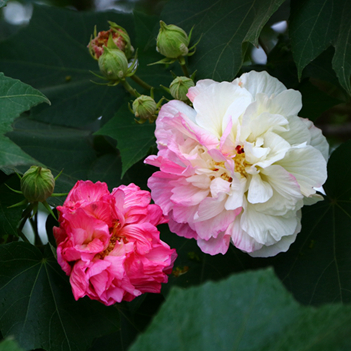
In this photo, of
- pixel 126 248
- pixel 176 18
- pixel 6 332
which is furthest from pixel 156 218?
pixel 176 18

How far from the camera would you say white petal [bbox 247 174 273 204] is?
0.65m

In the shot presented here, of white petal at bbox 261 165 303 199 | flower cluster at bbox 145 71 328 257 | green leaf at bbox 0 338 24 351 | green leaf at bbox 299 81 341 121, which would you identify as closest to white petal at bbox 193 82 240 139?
flower cluster at bbox 145 71 328 257

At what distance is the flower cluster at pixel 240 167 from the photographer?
66cm

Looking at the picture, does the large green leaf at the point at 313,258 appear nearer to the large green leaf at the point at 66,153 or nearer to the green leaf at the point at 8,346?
the large green leaf at the point at 66,153

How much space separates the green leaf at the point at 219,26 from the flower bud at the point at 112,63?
14 centimetres

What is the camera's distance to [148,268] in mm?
639

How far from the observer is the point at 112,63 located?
0.82 meters

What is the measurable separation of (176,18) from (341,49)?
1.14 ft

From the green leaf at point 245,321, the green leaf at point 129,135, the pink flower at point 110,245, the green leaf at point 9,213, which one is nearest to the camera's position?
the green leaf at point 245,321

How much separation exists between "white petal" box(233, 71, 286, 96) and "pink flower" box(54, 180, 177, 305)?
0.25 m

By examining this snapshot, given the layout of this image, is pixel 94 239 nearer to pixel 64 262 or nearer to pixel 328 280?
pixel 64 262

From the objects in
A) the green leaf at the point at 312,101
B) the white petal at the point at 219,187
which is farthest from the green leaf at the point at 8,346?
the green leaf at the point at 312,101

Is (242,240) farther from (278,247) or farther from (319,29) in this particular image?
(319,29)

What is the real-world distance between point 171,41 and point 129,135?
0.24 metres
